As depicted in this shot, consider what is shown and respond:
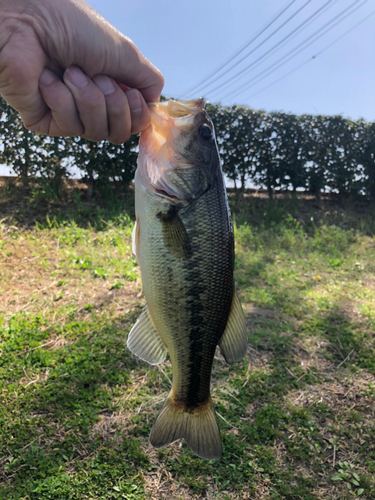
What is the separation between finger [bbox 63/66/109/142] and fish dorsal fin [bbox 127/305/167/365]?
2.96ft

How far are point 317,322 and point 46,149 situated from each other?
606 cm

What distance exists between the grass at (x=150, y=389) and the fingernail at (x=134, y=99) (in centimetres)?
228

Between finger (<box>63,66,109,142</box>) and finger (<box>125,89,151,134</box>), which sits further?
finger (<box>125,89,151,134</box>)

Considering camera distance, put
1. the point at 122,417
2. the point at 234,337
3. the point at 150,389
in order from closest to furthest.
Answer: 1. the point at 234,337
2. the point at 122,417
3. the point at 150,389

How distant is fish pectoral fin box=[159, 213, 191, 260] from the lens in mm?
1510

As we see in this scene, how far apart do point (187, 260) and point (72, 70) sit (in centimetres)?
93

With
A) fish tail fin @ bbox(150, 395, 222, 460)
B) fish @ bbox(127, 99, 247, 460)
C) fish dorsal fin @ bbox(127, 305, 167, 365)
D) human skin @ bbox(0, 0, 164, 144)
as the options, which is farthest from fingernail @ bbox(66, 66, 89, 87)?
fish tail fin @ bbox(150, 395, 222, 460)

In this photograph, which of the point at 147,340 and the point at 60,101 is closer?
the point at 60,101

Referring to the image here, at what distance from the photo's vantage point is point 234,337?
1652 millimetres

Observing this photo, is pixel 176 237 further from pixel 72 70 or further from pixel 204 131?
pixel 72 70

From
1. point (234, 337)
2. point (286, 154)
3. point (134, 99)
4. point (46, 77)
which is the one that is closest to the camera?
point (46, 77)

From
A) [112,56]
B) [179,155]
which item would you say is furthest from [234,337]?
[112,56]

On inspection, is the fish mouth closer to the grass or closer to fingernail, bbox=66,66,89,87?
fingernail, bbox=66,66,89,87

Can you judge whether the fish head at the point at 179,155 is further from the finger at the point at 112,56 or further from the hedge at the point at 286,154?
the hedge at the point at 286,154
